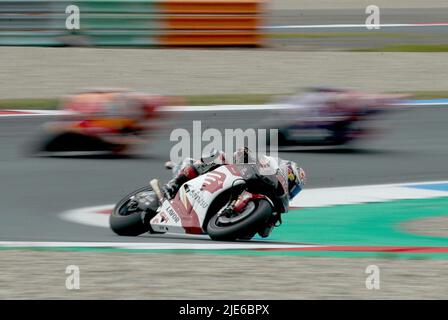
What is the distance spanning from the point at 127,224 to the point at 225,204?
841 millimetres

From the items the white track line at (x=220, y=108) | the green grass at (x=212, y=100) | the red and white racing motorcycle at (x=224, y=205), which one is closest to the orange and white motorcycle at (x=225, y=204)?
the red and white racing motorcycle at (x=224, y=205)

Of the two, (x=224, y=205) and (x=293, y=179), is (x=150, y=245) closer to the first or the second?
(x=224, y=205)

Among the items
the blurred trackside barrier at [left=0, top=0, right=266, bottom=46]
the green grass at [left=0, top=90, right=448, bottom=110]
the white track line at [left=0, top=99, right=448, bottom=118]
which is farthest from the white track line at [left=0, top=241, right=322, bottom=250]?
the blurred trackside barrier at [left=0, top=0, right=266, bottom=46]

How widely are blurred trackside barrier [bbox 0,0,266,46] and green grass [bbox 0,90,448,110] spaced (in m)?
3.12

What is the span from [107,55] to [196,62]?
153 centimetres

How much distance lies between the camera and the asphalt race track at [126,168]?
896 cm

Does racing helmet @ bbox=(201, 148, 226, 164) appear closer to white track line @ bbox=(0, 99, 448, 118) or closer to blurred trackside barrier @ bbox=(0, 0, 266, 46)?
white track line @ bbox=(0, 99, 448, 118)

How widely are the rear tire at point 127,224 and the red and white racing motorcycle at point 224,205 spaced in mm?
33

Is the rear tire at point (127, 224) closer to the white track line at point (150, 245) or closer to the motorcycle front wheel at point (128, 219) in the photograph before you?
the motorcycle front wheel at point (128, 219)

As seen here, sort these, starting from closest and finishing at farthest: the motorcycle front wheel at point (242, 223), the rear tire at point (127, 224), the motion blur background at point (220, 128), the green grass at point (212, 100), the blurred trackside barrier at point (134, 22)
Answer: the motion blur background at point (220, 128) < the motorcycle front wheel at point (242, 223) < the rear tire at point (127, 224) < the green grass at point (212, 100) < the blurred trackside barrier at point (134, 22)

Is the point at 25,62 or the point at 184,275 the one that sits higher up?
the point at 25,62
